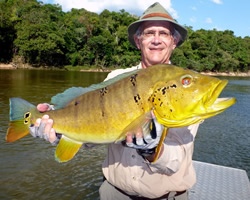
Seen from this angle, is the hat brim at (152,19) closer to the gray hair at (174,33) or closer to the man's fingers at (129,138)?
the gray hair at (174,33)

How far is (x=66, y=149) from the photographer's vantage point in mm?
2590

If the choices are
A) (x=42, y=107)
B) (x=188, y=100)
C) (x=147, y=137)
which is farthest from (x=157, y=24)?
(x=42, y=107)

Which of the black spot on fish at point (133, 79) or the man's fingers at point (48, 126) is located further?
the man's fingers at point (48, 126)

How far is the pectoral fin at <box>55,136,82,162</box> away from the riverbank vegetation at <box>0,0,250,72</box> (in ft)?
166

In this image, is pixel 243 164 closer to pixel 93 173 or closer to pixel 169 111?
pixel 93 173

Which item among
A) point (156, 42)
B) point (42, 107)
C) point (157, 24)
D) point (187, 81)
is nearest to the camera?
point (187, 81)

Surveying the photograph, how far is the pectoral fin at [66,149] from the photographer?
2555 mm

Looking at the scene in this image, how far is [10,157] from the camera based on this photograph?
6.54 m

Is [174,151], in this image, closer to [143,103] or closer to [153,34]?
[143,103]

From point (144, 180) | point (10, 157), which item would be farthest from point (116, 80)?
point (10, 157)

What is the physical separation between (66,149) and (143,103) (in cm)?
106

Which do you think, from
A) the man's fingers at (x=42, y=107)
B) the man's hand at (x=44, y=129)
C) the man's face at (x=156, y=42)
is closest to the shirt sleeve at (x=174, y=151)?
the man's face at (x=156, y=42)

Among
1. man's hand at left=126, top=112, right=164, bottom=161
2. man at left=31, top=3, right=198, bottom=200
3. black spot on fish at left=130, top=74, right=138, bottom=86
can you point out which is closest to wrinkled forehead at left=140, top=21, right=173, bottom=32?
man at left=31, top=3, right=198, bottom=200

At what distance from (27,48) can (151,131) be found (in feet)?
171
